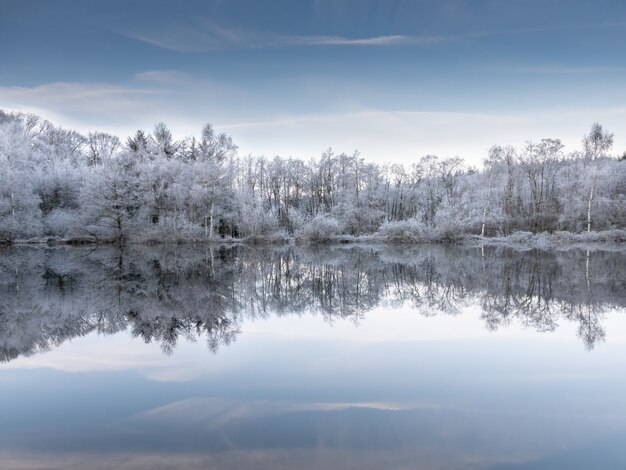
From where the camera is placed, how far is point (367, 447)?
4.47 metres

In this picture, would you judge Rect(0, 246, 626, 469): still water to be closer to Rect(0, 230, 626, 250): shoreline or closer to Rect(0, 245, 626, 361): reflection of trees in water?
Rect(0, 245, 626, 361): reflection of trees in water

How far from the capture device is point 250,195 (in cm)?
5316

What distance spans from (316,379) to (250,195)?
4748 centimetres

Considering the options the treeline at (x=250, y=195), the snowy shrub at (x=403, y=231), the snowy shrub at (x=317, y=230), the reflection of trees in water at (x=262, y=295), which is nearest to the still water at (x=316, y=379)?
the reflection of trees in water at (x=262, y=295)

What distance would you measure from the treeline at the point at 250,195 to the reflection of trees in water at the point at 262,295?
19.9m

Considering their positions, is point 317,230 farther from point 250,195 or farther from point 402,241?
point 250,195

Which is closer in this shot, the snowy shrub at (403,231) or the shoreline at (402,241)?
the shoreline at (402,241)

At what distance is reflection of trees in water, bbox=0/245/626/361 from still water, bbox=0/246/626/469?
10cm

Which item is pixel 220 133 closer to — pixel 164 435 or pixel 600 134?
pixel 600 134

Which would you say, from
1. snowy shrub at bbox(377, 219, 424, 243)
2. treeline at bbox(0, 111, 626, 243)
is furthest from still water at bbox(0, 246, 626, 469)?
snowy shrub at bbox(377, 219, 424, 243)

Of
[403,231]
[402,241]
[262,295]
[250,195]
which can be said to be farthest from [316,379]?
[250,195]

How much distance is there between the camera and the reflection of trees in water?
32.7 feet

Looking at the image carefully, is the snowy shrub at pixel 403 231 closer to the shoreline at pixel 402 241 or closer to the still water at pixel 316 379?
the shoreline at pixel 402 241

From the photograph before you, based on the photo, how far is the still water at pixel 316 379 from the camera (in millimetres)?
4438
